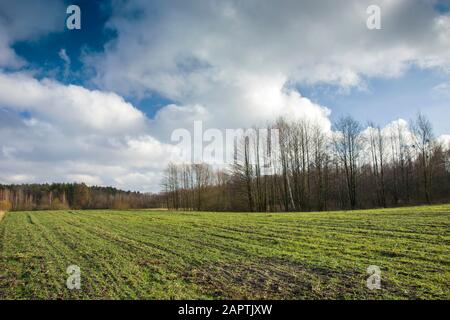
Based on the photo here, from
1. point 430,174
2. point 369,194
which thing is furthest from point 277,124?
point 430,174

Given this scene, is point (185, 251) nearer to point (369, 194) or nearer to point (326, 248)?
point (326, 248)

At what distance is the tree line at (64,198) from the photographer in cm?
9275

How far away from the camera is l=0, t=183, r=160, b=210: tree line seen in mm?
92750

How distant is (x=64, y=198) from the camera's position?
111 meters

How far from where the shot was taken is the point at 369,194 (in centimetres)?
5547

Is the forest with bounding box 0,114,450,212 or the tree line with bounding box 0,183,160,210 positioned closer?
the forest with bounding box 0,114,450,212
